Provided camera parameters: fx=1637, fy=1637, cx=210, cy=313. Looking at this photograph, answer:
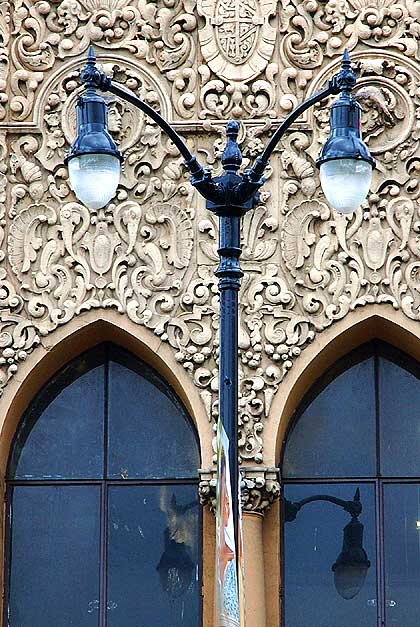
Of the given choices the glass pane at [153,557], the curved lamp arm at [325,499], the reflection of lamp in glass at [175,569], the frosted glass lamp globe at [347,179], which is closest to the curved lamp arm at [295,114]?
the frosted glass lamp globe at [347,179]

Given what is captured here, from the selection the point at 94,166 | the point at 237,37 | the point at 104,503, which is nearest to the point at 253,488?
the point at 104,503

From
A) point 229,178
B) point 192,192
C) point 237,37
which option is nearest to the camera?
point 229,178

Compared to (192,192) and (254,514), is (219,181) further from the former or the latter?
Answer: (254,514)

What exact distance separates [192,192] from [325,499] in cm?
339

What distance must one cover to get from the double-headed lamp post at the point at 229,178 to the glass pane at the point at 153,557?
4.62 meters

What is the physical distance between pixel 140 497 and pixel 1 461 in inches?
57.5

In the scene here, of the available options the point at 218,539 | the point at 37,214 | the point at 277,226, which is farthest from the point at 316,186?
the point at 218,539

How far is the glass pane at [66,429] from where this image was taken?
16750mm

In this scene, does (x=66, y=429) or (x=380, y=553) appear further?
(x=66, y=429)

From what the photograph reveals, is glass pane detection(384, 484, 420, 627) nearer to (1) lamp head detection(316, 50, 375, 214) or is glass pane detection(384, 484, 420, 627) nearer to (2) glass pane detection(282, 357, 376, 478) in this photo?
(2) glass pane detection(282, 357, 376, 478)

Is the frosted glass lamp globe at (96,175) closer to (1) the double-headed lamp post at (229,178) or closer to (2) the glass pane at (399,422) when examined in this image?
(1) the double-headed lamp post at (229,178)

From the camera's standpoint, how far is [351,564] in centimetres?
1628

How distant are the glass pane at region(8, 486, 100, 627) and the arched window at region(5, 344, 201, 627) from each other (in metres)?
0.01

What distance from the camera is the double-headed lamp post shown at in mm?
12109
